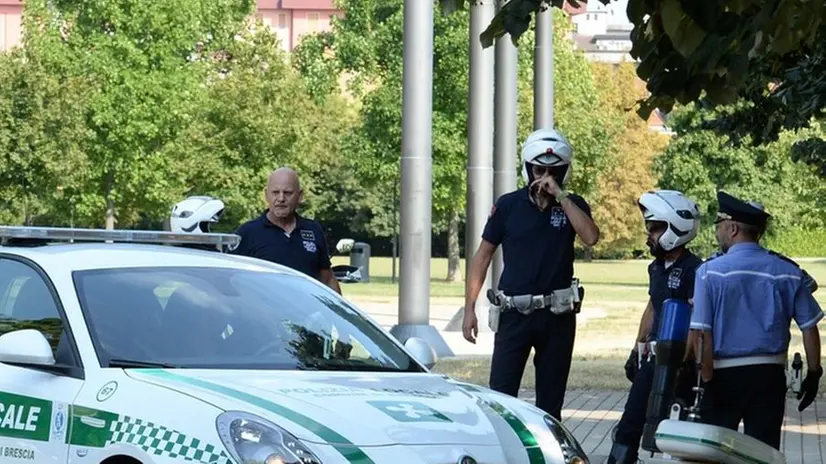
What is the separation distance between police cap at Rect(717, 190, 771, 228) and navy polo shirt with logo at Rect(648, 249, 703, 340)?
0.62 meters

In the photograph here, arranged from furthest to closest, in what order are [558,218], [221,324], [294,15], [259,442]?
[294,15], [558,218], [221,324], [259,442]

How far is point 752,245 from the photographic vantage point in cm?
747

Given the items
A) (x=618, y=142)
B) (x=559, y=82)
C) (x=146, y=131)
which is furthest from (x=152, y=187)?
(x=618, y=142)

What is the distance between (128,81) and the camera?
176 feet

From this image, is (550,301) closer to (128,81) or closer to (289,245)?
(289,245)

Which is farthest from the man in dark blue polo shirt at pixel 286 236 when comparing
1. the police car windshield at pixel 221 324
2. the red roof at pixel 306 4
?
the red roof at pixel 306 4

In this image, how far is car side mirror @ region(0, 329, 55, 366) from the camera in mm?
6133

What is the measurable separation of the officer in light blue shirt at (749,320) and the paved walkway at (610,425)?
328cm

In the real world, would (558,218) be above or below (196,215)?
above

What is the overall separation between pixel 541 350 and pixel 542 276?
401mm

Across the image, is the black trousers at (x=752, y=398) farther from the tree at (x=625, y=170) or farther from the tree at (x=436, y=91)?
the tree at (x=625, y=170)

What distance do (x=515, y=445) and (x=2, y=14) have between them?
135 meters

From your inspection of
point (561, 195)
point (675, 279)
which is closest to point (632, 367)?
point (675, 279)

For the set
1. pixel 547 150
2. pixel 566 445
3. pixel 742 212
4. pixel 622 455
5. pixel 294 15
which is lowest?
pixel 622 455
